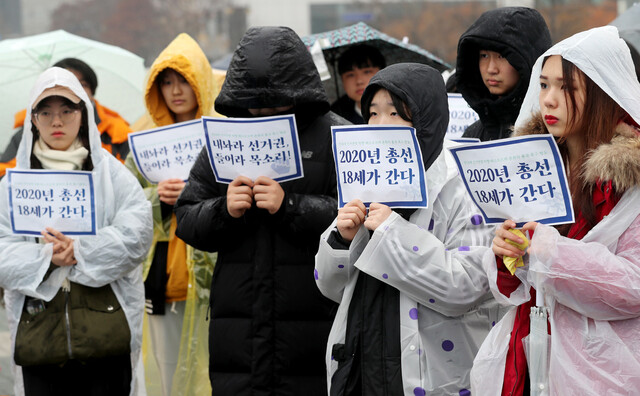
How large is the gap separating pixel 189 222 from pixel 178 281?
52.0 inches

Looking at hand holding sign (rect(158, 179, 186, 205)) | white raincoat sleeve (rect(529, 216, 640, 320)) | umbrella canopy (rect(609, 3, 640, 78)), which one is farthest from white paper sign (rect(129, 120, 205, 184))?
umbrella canopy (rect(609, 3, 640, 78))

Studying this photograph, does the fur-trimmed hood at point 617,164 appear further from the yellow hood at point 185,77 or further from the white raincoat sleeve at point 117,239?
the yellow hood at point 185,77

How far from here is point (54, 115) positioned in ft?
17.4

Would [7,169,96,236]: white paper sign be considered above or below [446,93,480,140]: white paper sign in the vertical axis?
below

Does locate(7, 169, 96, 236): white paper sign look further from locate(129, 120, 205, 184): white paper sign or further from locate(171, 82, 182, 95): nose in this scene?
locate(171, 82, 182, 95): nose

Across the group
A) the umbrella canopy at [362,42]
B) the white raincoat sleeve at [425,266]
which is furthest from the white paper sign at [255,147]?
the umbrella canopy at [362,42]

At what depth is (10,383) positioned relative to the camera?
741cm

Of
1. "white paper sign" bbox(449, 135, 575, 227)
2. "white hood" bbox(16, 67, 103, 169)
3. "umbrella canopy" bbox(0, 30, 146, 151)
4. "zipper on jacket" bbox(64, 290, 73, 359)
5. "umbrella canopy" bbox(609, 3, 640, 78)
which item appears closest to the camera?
"white paper sign" bbox(449, 135, 575, 227)

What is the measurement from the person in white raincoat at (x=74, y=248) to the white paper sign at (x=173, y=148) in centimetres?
37

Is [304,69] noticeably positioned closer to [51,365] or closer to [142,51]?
[51,365]

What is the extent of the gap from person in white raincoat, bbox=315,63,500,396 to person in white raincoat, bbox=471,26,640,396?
277mm

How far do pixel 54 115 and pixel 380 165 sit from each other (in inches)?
85.0

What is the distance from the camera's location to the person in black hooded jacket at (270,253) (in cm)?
454

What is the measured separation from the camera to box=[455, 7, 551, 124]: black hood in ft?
15.8
